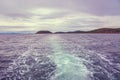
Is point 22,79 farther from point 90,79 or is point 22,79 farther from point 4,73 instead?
point 90,79

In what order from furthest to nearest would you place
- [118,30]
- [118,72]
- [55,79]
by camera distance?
[118,30]
[118,72]
[55,79]

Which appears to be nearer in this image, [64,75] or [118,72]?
[64,75]

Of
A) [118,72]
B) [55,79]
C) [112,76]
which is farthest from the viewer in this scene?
[118,72]

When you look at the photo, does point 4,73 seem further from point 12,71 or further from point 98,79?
point 98,79

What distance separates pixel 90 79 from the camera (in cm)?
647

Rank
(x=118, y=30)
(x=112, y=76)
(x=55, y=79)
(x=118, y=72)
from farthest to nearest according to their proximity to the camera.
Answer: (x=118, y=30) → (x=118, y=72) → (x=112, y=76) → (x=55, y=79)

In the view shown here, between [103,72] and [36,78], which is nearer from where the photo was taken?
[36,78]

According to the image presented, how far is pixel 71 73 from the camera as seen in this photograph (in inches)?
278

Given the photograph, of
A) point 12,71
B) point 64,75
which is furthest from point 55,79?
point 12,71

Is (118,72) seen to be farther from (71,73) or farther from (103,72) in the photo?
(71,73)

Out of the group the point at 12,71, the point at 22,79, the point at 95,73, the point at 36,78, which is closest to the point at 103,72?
the point at 95,73

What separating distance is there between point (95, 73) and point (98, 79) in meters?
0.85

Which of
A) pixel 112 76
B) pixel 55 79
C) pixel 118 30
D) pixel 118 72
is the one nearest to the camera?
pixel 55 79

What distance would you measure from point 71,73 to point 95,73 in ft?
4.27
